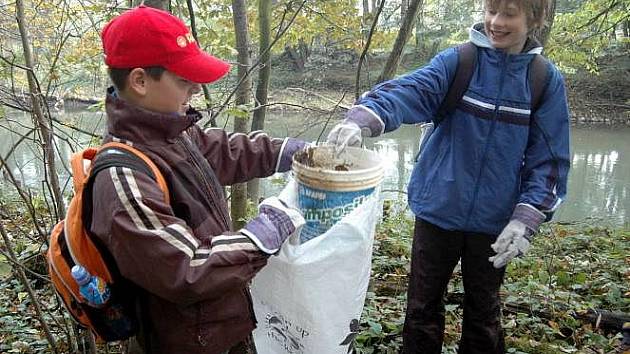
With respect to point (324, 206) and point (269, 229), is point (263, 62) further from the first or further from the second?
point (269, 229)

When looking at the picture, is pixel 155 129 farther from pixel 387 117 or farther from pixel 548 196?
pixel 548 196

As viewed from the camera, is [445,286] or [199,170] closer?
[199,170]

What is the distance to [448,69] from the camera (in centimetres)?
199

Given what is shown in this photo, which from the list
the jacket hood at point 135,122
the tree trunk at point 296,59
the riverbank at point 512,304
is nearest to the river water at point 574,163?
the riverbank at point 512,304

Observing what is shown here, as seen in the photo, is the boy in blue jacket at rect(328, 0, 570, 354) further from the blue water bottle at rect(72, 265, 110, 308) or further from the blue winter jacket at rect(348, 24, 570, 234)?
the blue water bottle at rect(72, 265, 110, 308)

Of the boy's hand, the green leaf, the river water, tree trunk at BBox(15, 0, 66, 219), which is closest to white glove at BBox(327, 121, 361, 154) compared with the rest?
the boy's hand

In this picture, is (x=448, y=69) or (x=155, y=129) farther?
(x=448, y=69)

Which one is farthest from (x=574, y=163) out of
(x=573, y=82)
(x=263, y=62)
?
(x=263, y=62)

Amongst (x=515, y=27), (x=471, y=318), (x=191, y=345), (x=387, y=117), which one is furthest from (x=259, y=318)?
(x=515, y=27)

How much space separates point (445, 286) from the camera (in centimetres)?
224

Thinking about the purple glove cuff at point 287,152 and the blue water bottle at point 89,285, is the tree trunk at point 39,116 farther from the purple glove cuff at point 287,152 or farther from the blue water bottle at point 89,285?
the purple glove cuff at point 287,152

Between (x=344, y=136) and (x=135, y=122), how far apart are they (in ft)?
2.25

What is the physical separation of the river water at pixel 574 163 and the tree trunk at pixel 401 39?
3.17 meters

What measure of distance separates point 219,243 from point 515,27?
54.5 inches
